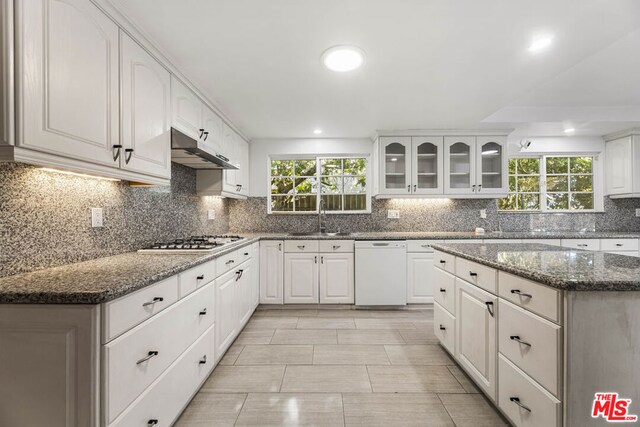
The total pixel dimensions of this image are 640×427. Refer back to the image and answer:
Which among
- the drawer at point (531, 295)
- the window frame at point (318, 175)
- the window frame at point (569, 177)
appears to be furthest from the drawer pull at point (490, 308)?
the window frame at point (569, 177)

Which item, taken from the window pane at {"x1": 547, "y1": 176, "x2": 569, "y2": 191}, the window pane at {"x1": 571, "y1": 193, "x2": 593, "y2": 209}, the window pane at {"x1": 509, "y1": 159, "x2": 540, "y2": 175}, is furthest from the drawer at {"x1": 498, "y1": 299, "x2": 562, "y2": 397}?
the window pane at {"x1": 571, "y1": 193, "x2": 593, "y2": 209}

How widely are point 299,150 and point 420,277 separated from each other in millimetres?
2388

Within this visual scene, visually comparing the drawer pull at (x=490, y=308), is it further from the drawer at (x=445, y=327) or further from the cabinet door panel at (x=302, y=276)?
the cabinet door panel at (x=302, y=276)

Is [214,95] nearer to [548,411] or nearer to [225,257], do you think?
[225,257]

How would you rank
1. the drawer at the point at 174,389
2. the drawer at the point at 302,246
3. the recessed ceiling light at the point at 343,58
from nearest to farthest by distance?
the drawer at the point at 174,389 < the recessed ceiling light at the point at 343,58 < the drawer at the point at 302,246

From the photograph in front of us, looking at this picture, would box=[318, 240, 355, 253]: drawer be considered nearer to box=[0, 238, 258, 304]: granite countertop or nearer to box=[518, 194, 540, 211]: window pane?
box=[0, 238, 258, 304]: granite countertop

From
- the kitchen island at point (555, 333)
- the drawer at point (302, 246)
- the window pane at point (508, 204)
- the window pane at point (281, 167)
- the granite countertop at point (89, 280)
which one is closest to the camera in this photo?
the granite countertop at point (89, 280)

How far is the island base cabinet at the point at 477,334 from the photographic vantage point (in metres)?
1.63

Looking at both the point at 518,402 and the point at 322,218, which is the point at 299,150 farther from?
the point at 518,402

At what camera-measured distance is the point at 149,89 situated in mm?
1751

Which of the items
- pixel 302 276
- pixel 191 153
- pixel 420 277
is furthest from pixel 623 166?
pixel 191 153

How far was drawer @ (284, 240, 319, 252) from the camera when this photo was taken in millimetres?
3449

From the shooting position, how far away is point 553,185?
4.12 m

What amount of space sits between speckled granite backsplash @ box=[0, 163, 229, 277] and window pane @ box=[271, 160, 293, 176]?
6.09 feet
